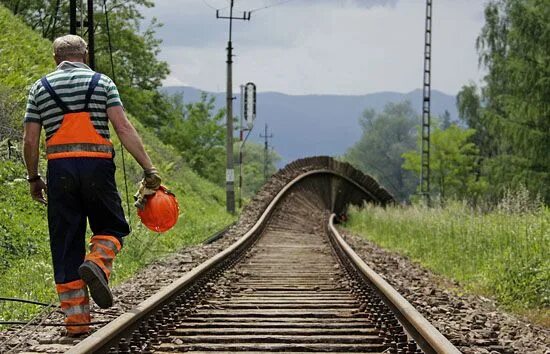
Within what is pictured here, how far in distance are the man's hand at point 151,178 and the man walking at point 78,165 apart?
0.04 ft

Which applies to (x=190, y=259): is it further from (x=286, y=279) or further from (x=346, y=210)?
(x=346, y=210)

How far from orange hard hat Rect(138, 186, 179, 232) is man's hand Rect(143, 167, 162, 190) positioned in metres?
0.09

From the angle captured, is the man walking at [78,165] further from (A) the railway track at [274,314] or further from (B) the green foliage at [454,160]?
(B) the green foliage at [454,160]

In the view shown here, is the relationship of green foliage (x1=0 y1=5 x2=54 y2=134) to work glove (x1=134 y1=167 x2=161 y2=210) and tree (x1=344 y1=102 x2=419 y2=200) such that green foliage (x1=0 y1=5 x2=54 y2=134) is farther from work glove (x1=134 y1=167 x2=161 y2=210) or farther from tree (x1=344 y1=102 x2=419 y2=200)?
tree (x1=344 y1=102 x2=419 y2=200)

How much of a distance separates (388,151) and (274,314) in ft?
526

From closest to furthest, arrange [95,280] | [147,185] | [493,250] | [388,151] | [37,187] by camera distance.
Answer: [95,280] < [37,187] < [147,185] < [493,250] < [388,151]

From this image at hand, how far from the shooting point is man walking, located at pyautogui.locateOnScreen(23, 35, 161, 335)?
5.49 metres

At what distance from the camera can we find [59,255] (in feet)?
18.5

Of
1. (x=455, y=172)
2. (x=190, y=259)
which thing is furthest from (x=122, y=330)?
(x=455, y=172)

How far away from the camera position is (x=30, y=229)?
1123 centimetres

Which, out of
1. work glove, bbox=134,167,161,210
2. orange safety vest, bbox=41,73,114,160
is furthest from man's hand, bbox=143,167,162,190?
orange safety vest, bbox=41,73,114,160

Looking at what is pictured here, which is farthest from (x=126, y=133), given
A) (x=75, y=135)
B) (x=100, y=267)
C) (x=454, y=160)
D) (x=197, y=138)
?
(x=454, y=160)

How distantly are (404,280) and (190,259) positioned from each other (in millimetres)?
3333

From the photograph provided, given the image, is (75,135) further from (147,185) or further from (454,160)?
(454,160)
